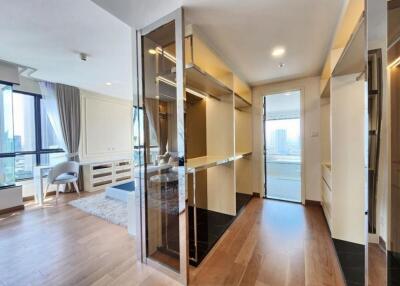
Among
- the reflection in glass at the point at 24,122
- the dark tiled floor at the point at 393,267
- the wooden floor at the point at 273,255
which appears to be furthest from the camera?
the reflection in glass at the point at 24,122

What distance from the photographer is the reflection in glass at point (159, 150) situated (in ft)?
5.80

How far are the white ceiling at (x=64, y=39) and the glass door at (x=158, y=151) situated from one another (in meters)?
0.67

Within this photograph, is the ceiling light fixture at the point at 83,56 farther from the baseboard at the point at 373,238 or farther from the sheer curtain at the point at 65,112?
the baseboard at the point at 373,238

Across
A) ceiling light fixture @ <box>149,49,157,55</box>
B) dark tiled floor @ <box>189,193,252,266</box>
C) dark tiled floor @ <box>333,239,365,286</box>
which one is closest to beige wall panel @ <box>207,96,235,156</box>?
dark tiled floor @ <box>189,193,252,266</box>

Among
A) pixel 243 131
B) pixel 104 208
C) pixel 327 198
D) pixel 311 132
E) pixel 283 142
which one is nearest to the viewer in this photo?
pixel 327 198

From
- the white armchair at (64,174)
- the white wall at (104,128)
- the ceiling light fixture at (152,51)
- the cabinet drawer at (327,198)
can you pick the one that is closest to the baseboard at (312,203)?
the cabinet drawer at (327,198)

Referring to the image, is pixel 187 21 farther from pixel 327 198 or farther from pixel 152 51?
pixel 327 198

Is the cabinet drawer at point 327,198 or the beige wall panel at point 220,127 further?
the beige wall panel at point 220,127

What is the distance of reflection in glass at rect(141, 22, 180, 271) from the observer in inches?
69.6

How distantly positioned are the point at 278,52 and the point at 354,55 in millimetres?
892

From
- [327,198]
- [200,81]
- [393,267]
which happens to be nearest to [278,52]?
[200,81]

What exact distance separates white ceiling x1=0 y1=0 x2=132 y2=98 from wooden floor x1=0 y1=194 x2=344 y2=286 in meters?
2.57

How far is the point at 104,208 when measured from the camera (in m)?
3.29

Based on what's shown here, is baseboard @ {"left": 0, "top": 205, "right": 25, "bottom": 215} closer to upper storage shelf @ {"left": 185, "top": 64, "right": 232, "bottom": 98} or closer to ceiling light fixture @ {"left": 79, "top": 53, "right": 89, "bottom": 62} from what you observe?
ceiling light fixture @ {"left": 79, "top": 53, "right": 89, "bottom": 62}
